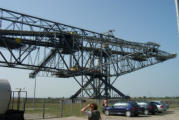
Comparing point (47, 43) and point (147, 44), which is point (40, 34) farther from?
point (147, 44)

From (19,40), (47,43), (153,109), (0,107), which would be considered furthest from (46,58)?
(0,107)

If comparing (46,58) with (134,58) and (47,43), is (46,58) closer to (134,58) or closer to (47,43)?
(47,43)

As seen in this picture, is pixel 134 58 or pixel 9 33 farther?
pixel 134 58

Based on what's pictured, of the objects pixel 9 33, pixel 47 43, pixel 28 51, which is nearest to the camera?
pixel 9 33

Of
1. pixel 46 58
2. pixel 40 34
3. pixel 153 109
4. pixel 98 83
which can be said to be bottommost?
pixel 153 109

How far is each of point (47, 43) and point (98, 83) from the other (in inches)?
674

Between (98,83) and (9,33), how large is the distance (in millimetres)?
23765

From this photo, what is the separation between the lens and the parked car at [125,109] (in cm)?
2275

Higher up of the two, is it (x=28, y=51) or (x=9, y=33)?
(x=9, y=33)

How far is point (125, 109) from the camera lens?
75.9ft

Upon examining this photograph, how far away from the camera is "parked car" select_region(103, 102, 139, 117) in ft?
74.6

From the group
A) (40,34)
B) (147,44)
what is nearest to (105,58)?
(147,44)

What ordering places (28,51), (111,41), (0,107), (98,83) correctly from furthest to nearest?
1. (98,83)
2. (111,41)
3. (28,51)
4. (0,107)

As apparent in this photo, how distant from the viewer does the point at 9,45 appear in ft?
107
